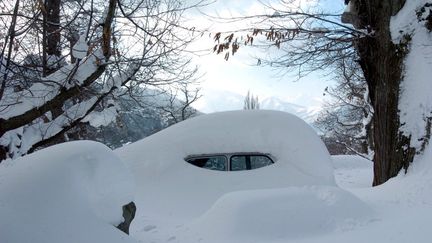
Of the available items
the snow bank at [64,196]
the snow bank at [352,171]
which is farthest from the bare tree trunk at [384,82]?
the snow bank at [352,171]

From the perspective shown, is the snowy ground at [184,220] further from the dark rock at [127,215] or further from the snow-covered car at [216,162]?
the snow-covered car at [216,162]

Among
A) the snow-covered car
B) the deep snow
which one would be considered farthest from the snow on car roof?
the deep snow

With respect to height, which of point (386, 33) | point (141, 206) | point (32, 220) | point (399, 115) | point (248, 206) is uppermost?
point (386, 33)

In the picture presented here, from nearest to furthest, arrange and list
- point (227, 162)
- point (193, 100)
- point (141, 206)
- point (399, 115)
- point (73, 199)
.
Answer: point (73, 199) → point (399, 115) → point (141, 206) → point (227, 162) → point (193, 100)

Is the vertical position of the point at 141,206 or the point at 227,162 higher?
the point at 227,162

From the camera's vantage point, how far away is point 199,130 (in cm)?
870

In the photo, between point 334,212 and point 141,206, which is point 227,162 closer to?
point 141,206

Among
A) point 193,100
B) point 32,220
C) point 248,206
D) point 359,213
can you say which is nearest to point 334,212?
point 359,213

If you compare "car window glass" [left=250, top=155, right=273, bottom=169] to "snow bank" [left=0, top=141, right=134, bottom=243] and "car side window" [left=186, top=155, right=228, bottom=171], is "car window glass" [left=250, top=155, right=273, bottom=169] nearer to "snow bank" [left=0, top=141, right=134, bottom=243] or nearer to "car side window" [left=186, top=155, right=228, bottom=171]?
"car side window" [left=186, top=155, right=228, bottom=171]

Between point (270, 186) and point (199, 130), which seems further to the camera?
point (199, 130)

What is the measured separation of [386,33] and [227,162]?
3.83 meters

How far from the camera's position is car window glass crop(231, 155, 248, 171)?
8.29 metres

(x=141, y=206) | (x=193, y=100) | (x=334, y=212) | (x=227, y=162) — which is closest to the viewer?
(x=334, y=212)

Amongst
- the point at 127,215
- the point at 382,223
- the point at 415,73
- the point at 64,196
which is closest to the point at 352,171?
the point at 415,73
